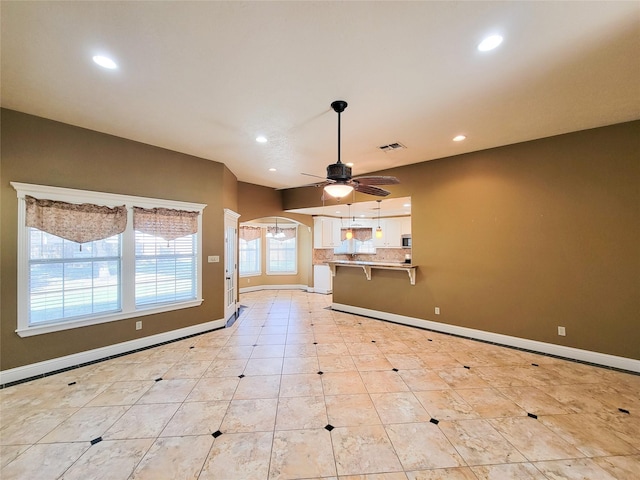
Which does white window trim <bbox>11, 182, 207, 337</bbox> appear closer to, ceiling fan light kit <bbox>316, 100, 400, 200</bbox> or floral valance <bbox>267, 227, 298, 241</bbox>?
ceiling fan light kit <bbox>316, 100, 400, 200</bbox>

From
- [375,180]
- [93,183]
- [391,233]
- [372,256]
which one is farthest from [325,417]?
[372,256]

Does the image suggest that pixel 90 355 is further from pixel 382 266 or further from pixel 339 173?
pixel 382 266

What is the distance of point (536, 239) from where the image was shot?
366 cm

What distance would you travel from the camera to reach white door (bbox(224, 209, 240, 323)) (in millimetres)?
4965

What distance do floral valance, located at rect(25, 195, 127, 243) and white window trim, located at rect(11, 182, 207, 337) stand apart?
0.23 feet

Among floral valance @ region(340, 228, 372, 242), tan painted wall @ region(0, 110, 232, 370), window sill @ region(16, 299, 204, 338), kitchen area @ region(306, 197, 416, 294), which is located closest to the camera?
tan painted wall @ region(0, 110, 232, 370)

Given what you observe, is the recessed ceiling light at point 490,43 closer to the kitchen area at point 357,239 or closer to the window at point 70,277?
the window at point 70,277

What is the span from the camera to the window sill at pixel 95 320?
294cm

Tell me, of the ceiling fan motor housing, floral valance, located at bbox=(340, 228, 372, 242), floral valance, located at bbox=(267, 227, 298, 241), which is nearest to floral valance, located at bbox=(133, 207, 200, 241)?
the ceiling fan motor housing

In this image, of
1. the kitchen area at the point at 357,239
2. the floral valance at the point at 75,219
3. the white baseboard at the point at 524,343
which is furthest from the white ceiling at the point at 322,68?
the kitchen area at the point at 357,239

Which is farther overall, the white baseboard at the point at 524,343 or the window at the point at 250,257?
the window at the point at 250,257

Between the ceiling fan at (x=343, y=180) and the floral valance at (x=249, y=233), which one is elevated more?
the ceiling fan at (x=343, y=180)

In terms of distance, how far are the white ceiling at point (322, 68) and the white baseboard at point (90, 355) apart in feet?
9.85

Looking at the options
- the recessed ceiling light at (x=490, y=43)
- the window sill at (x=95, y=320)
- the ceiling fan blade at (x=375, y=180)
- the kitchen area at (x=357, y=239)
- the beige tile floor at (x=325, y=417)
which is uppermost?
the recessed ceiling light at (x=490, y=43)
